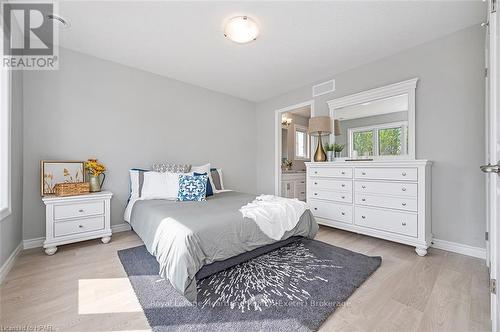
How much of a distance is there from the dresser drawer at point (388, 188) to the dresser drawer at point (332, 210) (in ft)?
1.04

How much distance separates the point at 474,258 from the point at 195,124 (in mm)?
4090

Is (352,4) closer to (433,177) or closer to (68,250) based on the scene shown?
(433,177)

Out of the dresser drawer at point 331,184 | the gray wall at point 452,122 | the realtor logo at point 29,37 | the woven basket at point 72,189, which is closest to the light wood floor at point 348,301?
the gray wall at point 452,122

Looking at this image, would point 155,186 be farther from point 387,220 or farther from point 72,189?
point 387,220

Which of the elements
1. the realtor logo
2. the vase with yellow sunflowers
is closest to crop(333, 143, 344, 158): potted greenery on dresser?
the vase with yellow sunflowers

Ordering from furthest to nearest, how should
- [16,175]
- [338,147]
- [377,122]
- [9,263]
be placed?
[338,147]
[377,122]
[16,175]
[9,263]

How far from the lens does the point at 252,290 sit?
165 cm

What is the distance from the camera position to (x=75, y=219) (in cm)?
240

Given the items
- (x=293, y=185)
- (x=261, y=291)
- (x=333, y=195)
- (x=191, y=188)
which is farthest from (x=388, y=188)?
(x=293, y=185)

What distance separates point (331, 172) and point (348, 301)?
1.85 metres

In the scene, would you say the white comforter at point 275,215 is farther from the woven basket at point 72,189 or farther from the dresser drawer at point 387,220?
the woven basket at point 72,189

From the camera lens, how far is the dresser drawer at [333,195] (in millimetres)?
2914

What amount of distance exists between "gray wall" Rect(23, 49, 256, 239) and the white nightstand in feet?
1.52

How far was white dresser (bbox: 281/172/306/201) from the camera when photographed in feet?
15.7
